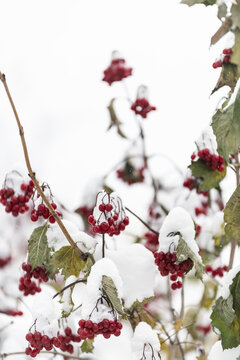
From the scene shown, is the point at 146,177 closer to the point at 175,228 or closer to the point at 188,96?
the point at 175,228

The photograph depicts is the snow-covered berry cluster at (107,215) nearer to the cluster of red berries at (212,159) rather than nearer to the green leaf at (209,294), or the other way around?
the cluster of red berries at (212,159)

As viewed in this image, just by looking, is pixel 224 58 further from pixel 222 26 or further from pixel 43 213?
pixel 43 213

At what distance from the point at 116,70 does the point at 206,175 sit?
3.03 feet

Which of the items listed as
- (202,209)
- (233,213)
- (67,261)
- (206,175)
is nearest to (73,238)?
(67,261)

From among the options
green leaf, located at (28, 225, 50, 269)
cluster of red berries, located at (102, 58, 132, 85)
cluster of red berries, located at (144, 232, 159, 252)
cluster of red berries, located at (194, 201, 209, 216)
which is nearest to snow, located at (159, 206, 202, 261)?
green leaf, located at (28, 225, 50, 269)

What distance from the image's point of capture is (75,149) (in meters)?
6.04

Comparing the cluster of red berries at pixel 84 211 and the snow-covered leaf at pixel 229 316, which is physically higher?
the cluster of red berries at pixel 84 211

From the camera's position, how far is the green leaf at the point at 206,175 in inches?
67.4

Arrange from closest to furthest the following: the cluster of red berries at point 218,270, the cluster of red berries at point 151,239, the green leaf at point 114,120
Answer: the cluster of red berries at point 151,239, the cluster of red berries at point 218,270, the green leaf at point 114,120

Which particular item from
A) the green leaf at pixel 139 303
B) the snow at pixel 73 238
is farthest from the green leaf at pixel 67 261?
the green leaf at pixel 139 303

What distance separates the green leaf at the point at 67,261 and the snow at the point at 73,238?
0.03 m

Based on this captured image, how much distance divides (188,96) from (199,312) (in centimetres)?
306

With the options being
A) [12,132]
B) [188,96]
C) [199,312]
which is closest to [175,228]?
[199,312]

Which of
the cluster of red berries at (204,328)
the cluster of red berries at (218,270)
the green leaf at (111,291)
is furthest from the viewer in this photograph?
the cluster of red berries at (204,328)
